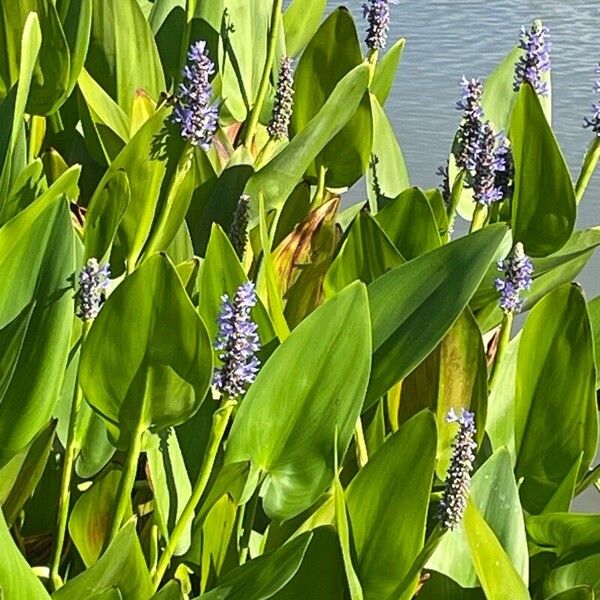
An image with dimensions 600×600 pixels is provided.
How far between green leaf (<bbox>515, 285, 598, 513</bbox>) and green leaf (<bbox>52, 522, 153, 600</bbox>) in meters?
0.48

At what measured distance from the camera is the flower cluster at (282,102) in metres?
1.49

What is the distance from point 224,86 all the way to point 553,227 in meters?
0.74

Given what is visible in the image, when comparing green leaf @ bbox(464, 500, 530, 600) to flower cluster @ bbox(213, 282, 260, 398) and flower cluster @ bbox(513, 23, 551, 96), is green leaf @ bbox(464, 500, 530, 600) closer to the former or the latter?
flower cluster @ bbox(213, 282, 260, 398)

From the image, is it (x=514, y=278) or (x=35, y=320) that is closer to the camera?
(x=35, y=320)

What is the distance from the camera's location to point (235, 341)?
3.07 ft

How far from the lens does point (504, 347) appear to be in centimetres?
130

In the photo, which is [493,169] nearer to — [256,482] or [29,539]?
[256,482]

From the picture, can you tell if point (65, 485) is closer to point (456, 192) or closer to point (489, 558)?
point (489, 558)

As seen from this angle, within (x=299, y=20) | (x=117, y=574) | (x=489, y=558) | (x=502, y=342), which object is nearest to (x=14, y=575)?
(x=117, y=574)

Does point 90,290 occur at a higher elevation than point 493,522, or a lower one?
higher

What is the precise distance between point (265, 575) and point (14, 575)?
192 millimetres

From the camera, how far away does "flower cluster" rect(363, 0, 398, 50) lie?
1.58m

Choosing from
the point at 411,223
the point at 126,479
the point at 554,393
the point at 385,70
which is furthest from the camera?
the point at 385,70

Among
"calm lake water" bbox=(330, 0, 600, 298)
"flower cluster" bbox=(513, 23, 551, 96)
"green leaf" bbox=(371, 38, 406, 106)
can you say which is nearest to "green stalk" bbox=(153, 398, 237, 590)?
"flower cluster" bbox=(513, 23, 551, 96)
